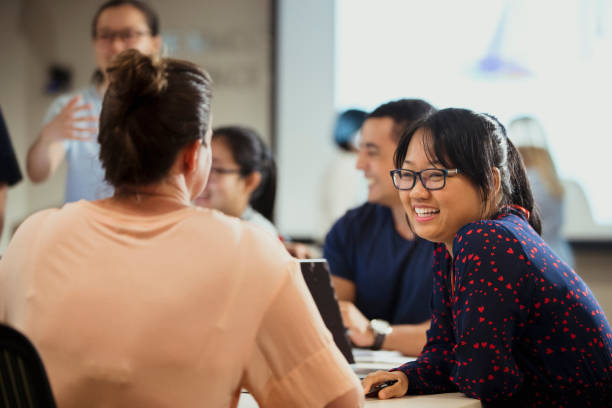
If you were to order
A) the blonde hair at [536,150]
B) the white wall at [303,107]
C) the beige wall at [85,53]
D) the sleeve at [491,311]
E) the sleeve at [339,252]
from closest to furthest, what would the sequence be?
the sleeve at [491,311], the sleeve at [339,252], the blonde hair at [536,150], the white wall at [303,107], the beige wall at [85,53]

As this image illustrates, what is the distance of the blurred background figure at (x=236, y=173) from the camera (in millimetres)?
2525

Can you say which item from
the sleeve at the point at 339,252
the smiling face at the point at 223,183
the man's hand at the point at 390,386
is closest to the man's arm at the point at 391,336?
the sleeve at the point at 339,252

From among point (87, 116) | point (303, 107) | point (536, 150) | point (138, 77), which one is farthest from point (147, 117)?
point (303, 107)

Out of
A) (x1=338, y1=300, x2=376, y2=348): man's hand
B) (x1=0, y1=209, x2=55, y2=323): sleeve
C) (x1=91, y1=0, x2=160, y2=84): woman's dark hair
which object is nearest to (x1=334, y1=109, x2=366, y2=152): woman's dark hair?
(x1=91, y1=0, x2=160, y2=84): woman's dark hair

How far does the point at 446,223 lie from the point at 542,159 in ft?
7.86

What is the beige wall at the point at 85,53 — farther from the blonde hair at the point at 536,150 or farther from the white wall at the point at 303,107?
the blonde hair at the point at 536,150

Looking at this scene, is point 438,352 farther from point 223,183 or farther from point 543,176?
point 543,176

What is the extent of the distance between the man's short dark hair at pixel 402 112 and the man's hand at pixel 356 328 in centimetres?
57

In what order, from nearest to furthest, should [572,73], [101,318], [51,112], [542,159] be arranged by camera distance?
[101,318] → [51,112] → [542,159] → [572,73]

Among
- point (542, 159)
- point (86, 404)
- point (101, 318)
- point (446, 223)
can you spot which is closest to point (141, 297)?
point (101, 318)

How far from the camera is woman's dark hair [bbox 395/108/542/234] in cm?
141

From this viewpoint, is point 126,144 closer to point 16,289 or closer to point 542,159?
point 16,289

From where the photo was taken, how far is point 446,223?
1442 mm

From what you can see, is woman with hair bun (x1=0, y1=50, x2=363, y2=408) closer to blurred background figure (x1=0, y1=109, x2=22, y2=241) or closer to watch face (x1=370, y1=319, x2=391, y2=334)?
watch face (x1=370, y1=319, x2=391, y2=334)
